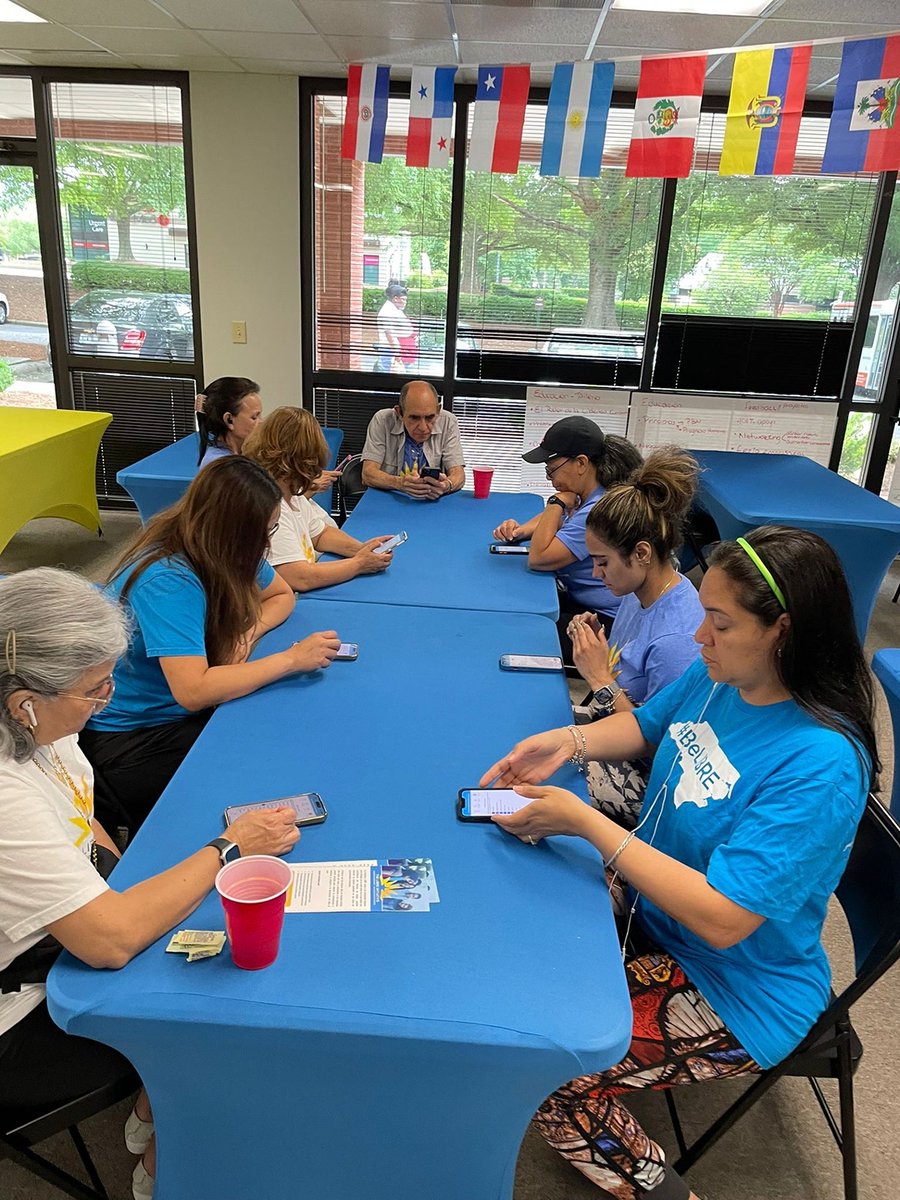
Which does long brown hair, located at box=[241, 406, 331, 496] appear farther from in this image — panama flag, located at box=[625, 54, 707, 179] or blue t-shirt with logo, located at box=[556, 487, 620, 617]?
panama flag, located at box=[625, 54, 707, 179]

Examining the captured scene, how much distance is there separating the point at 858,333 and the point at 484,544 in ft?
11.8

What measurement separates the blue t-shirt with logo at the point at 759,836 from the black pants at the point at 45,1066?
0.92m

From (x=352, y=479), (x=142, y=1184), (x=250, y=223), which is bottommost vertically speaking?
(x=142, y=1184)

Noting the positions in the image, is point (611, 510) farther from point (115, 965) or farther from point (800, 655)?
point (115, 965)

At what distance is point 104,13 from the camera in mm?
3848

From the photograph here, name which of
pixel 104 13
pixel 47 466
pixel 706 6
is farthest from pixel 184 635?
pixel 104 13

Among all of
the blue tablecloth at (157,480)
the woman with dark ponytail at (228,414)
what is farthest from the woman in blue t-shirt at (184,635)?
the blue tablecloth at (157,480)

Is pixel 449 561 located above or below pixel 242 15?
below

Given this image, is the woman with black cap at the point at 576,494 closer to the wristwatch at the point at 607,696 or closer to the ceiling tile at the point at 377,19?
the wristwatch at the point at 607,696

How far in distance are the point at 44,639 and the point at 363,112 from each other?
3.72 meters

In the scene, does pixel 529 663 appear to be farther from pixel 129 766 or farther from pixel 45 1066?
pixel 45 1066

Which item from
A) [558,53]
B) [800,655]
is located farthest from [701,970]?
[558,53]

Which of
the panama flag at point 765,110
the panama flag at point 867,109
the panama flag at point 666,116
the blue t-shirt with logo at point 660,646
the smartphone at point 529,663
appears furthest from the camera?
the panama flag at point 666,116

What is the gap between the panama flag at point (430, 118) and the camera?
3.93 meters
